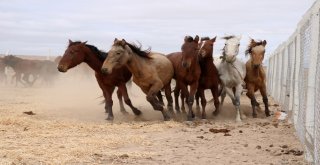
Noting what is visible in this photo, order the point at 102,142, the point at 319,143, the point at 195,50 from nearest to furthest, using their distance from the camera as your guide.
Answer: the point at 319,143 → the point at 102,142 → the point at 195,50

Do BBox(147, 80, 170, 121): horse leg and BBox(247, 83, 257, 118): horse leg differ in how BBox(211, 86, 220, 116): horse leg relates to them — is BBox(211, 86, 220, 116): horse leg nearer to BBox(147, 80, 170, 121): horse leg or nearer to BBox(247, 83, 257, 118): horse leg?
BBox(247, 83, 257, 118): horse leg

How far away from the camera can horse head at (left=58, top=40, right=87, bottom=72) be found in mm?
12508

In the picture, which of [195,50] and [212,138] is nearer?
[212,138]

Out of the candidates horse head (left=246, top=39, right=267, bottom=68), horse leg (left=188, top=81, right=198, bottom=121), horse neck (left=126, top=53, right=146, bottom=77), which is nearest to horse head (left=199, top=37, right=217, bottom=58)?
horse leg (left=188, top=81, right=198, bottom=121)

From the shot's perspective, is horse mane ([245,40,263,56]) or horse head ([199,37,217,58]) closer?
horse head ([199,37,217,58])

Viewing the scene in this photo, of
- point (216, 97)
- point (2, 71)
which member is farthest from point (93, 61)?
point (2, 71)

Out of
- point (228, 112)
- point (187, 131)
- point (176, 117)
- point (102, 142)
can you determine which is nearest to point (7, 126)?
point (102, 142)

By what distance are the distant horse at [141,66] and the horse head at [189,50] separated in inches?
33.9

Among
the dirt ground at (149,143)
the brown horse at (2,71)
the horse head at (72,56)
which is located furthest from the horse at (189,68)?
the brown horse at (2,71)

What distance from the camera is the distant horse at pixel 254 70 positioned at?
43.2 feet

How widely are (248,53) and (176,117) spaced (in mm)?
2718

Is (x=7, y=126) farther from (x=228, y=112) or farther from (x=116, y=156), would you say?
(x=228, y=112)

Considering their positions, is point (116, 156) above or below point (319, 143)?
below

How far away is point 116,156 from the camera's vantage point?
294 inches
